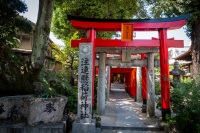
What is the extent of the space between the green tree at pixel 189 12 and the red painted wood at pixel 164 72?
9.24 feet

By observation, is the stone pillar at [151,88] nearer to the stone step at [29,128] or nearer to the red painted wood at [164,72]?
the red painted wood at [164,72]

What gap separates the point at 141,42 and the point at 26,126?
6.00 meters

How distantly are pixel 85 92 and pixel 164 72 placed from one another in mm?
3755

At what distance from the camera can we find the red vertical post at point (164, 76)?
786 centimetres

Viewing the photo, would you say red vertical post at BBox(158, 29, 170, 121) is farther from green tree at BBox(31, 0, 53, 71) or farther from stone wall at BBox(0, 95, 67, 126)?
green tree at BBox(31, 0, 53, 71)

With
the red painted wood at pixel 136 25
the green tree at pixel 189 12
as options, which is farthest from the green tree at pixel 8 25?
the green tree at pixel 189 12

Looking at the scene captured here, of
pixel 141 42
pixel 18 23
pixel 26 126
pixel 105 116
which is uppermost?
pixel 18 23

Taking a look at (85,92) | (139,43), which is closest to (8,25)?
(85,92)

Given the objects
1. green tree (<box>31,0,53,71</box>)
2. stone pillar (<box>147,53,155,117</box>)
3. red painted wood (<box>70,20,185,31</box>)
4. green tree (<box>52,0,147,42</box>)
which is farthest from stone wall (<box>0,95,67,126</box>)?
green tree (<box>52,0,147,42</box>)

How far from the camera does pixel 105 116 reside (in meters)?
9.66

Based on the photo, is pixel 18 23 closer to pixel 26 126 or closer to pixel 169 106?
pixel 26 126

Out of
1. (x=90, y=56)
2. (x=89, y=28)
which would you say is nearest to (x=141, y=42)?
(x=89, y=28)

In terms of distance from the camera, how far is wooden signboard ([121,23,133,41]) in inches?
322

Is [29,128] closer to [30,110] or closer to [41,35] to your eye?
[30,110]
